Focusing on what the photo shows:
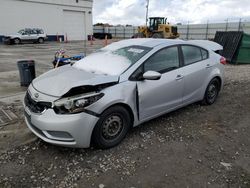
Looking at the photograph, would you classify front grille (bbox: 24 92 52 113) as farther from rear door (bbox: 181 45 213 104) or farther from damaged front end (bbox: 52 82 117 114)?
rear door (bbox: 181 45 213 104)

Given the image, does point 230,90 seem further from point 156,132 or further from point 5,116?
point 5,116

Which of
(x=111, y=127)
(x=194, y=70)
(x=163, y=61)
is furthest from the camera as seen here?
(x=194, y=70)

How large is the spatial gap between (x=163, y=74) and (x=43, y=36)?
25.5m

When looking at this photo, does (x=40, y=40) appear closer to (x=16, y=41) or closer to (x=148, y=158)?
(x=16, y=41)

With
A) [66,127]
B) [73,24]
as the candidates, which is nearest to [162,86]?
[66,127]

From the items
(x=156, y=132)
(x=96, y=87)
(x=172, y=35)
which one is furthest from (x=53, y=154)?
(x=172, y=35)

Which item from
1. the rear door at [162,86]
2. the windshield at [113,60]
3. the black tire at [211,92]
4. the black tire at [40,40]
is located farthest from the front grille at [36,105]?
the black tire at [40,40]

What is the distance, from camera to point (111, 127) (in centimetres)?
350

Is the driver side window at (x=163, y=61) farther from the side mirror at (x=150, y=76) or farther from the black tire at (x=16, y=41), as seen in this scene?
the black tire at (x=16, y=41)

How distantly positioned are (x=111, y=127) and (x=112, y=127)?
18mm

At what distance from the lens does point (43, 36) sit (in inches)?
1054

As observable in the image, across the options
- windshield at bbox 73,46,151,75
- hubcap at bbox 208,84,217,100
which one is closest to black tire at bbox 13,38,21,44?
windshield at bbox 73,46,151,75

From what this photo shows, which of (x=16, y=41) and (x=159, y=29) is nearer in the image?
(x=16, y=41)

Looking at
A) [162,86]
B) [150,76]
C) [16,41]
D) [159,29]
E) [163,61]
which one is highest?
[159,29]
